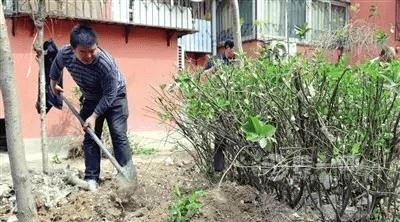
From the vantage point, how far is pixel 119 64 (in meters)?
11.0

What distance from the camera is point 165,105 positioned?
15.9ft

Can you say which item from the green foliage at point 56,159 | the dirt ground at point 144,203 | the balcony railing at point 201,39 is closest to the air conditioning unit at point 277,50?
the dirt ground at point 144,203

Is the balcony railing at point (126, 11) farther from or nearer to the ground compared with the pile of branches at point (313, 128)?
farther from the ground

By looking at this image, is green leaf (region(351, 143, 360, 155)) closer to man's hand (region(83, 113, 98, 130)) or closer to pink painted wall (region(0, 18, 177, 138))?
man's hand (region(83, 113, 98, 130))

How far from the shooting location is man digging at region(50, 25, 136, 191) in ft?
14.8

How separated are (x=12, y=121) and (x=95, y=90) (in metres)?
1.77

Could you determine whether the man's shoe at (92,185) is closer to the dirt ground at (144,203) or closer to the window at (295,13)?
the dirt ground at (144,203)

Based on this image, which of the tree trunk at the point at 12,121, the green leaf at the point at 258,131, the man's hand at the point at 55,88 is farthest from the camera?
the man's hand at the point at 55,88

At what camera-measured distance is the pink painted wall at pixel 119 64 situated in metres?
9.32

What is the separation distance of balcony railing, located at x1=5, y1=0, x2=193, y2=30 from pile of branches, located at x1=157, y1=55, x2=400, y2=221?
5819 millimetres

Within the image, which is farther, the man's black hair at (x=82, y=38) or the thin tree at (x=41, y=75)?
the thin tree at (x=41, y=75)

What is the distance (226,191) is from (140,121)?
7210 millimetres

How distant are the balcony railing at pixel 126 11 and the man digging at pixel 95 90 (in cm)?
443

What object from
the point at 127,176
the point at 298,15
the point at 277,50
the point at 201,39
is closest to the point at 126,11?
the point at 201,39
